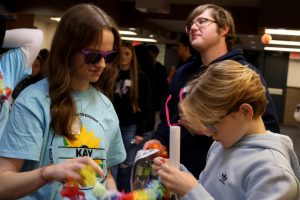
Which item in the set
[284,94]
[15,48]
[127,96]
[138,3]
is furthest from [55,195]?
[284,94]

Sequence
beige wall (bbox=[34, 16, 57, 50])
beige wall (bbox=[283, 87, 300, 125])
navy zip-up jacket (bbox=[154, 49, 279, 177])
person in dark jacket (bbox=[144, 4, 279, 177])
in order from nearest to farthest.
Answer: navy zip-up jacket (bbox=[154, 49, 279, 177])
person in dark jacket (bbox=[144, 4, 279, 177])
beige wall (bbox=[34, 16, 57, 50])
beige wall (bbox=[283, 87, 300, 125])

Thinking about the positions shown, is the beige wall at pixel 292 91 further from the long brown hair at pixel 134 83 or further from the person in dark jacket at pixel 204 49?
the person in dark jacket at pixel 204 49

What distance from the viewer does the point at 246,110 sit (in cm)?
135

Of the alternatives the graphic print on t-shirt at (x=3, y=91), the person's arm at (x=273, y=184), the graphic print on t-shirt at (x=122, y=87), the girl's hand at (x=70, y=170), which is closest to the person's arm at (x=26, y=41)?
the graphic print on t-shirt at (x=3, y=91)

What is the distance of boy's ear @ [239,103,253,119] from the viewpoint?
1.35m

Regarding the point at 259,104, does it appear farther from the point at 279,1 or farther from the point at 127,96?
the point at 279,1

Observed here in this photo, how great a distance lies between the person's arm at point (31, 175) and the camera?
3.92ft

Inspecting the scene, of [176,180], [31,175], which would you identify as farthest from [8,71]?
[176,180]

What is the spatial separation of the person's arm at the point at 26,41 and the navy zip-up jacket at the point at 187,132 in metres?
0.84

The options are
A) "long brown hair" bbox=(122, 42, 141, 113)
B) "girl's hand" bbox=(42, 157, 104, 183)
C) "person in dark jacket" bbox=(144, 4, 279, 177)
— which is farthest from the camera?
"long brown hair" bbox=(122, 42, 141, 113)

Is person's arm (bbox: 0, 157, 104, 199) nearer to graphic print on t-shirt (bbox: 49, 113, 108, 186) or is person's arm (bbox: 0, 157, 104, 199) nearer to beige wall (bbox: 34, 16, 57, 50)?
graphic print on t-shirt (bbox: 49, 113, 108, 186)

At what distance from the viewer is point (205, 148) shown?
234 centimetres

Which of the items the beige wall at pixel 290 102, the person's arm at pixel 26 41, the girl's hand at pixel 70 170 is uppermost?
the person's arm at pixel 26 41

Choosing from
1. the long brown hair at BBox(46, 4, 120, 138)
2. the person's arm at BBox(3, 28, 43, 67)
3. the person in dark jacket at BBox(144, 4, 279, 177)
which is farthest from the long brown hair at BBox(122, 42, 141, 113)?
the long brown hair at BBox(46, 4, 120, 138)
